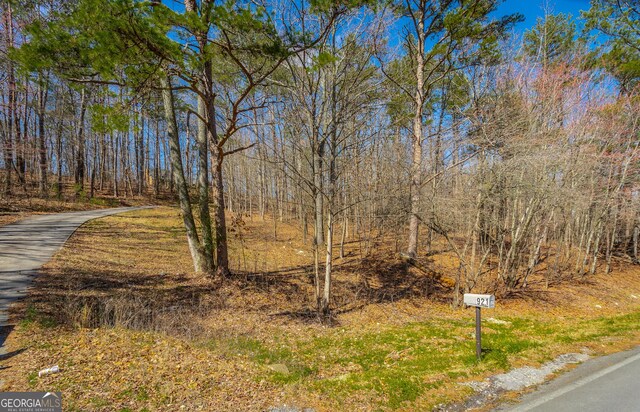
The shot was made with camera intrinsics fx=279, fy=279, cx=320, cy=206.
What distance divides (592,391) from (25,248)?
41.3ft

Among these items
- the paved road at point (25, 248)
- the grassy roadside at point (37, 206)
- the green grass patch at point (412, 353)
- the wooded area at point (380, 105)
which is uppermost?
the wooded area at point (380, 105)

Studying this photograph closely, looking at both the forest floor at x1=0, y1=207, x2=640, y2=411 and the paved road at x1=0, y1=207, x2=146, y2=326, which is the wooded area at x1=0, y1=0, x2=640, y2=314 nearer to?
the forest floor at x1=0, y1=207, x2=640, y2=411

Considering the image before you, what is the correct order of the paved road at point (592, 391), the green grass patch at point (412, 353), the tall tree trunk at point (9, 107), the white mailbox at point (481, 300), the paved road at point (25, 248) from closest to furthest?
1. the paved road at point (592, 391)
2. the green grass patch at point (412, 353)
3. the white mailbox at point (481, 300)
4. the paved road at point (25, 248)
5. the tall tree trunk at point (9, 107)

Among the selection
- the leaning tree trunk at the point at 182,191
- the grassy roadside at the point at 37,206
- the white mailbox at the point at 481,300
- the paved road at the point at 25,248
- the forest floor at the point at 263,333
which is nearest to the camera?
the forest floor at the point at 263,333

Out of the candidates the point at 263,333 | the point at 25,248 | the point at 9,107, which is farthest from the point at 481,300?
the point at 9,107

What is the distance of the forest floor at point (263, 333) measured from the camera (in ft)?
10.3

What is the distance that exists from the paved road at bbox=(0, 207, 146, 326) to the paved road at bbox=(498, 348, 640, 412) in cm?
748

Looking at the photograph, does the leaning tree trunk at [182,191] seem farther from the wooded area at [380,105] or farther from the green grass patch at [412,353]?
the green grass patch at [412,353]

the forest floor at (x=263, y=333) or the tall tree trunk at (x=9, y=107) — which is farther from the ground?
the tall tree trunk at (x=9, y=107)

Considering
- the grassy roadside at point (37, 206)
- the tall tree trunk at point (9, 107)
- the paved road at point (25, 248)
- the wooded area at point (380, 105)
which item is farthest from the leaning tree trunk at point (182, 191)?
the grassy roadside at point (37, 206)

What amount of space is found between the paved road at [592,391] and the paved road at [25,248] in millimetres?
7482

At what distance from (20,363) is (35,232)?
901 centimetres

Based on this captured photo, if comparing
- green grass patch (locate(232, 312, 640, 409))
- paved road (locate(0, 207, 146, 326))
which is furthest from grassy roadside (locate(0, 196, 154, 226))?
green grass patch (locate(232, 312, 640, 409))

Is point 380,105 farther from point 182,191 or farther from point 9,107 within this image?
point 9,107
